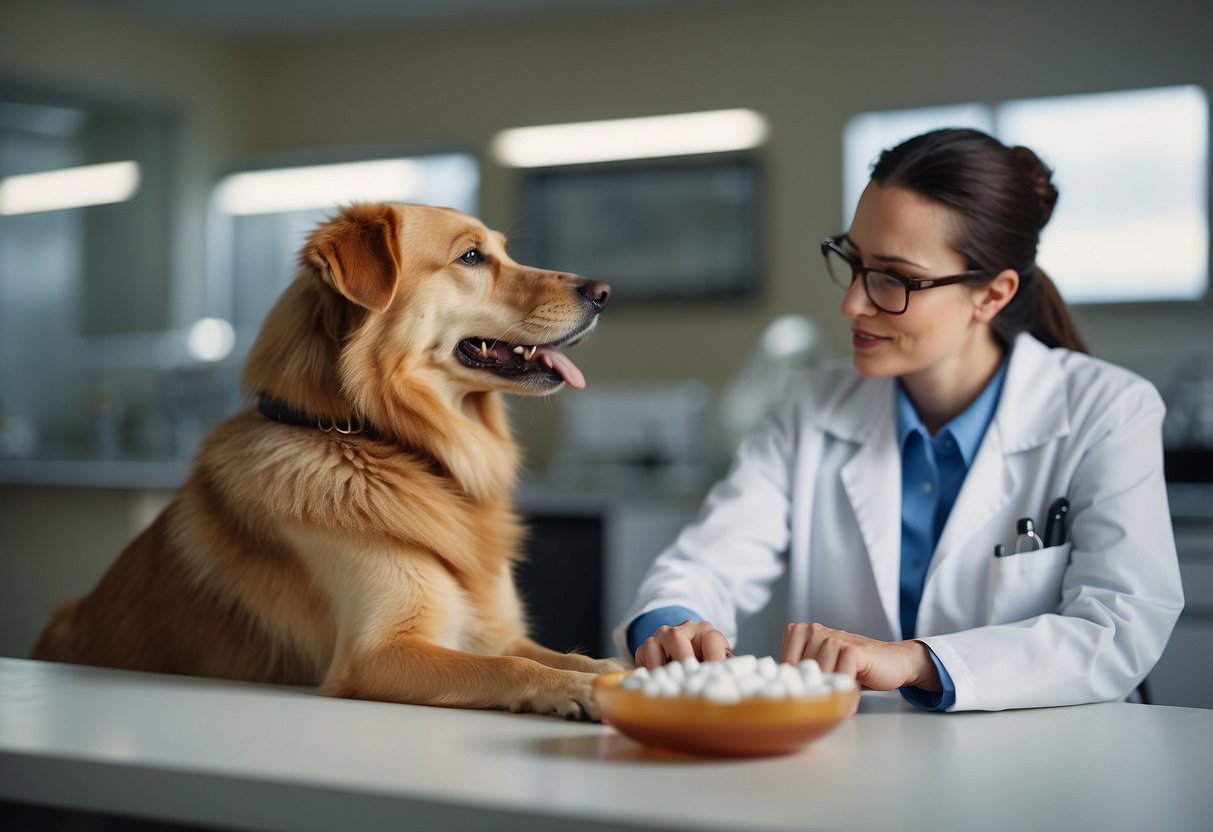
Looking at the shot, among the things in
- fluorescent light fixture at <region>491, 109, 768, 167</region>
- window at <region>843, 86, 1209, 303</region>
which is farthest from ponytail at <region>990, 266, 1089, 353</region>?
fluorescent light fixture at <region>491, 109, 768, 167</region>

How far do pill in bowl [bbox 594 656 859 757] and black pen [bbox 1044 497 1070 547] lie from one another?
0.68 meters

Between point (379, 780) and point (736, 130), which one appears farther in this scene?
point (736, 130)

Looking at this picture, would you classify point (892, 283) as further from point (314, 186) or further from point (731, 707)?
point (314, 186)

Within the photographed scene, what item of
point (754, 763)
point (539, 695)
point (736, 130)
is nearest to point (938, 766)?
point (754, 763)

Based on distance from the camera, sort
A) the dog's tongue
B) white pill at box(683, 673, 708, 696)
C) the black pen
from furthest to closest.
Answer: the dog's tongue
the black pen
white pill at box(683, 673, 708, 696)

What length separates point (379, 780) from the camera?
2.62 ft

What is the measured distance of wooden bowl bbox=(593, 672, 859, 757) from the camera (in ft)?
2.73

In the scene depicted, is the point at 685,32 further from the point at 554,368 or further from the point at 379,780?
the point at 379,780

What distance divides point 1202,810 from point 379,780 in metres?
0.60

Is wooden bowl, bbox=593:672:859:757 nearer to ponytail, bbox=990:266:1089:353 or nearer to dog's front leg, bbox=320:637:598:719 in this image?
dog's front leg, bbox=320:637:598:719

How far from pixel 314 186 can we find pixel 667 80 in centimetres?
188

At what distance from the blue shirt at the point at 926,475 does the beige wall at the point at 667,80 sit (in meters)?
2.70

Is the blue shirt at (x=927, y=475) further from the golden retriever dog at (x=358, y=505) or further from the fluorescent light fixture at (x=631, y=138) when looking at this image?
the fluorescent light fixture at (x=631, y=138)

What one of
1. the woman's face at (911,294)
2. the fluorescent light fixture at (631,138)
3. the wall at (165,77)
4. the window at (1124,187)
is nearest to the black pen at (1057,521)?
the woman's face at (911,294)
